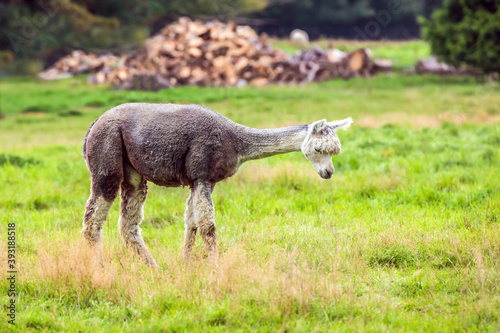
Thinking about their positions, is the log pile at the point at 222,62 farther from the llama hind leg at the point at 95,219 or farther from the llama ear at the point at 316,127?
the llama ear at the point at 316,127

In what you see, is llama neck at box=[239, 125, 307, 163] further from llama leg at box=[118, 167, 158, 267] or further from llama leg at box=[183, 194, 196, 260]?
llama leg at box=[118, 167, 158, 267]

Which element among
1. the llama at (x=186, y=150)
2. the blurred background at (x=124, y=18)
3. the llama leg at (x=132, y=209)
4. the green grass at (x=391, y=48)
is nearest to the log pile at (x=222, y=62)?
the blurred background at (x=124, y=18)

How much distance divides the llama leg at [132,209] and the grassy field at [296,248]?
0.62ft

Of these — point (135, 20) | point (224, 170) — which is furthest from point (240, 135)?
point (135, 20)

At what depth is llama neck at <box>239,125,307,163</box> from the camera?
640 centimetres

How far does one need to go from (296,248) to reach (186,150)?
156cm

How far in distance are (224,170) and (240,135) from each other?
416 millimetres

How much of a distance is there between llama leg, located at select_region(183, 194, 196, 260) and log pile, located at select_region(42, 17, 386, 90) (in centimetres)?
1856

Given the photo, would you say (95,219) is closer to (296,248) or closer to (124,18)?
(296,248)

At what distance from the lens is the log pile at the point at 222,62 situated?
26062 millimetres

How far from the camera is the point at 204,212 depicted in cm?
634

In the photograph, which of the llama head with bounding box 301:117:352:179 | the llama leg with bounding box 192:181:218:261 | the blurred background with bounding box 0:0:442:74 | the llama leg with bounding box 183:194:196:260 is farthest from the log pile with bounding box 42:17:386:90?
the llama head with bounding box 301:117:352:179

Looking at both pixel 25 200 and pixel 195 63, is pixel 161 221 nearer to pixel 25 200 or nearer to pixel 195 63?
pixel 25 200

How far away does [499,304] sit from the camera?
17.9 ft
